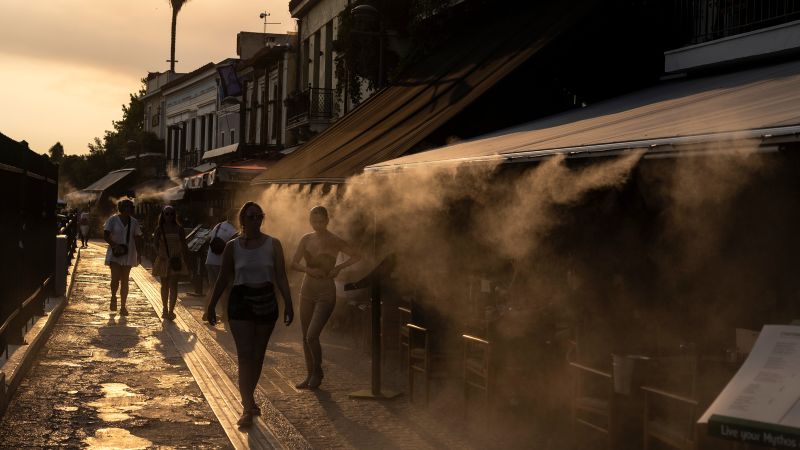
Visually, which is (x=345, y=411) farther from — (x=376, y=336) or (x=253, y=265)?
(x=253, y=265)

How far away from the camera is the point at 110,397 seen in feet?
32.5

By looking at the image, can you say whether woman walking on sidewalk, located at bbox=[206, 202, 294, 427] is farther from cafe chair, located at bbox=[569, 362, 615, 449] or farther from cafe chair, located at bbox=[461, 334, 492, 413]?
cafe chair, located at bbox=[569, 362, 615, 449]

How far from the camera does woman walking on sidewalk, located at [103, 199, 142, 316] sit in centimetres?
1698

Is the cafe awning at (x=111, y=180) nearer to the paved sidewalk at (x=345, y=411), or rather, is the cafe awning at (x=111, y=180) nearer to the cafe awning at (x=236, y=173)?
the cafe awning at (x=236, y=173)

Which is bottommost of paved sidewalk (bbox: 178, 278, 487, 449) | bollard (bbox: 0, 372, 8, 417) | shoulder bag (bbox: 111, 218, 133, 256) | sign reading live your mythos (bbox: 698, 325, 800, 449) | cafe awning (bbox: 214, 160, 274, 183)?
paved sidewalk (bbox: 178, 278, 487, 449)

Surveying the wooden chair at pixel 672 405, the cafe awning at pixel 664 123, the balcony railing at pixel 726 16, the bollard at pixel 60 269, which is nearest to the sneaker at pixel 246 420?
the cafe awning at pixel 664 123

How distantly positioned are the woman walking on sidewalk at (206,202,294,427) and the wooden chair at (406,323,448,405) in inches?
53.4

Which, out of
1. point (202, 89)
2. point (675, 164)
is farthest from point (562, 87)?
point (202, 89)

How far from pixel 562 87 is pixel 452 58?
324 cm

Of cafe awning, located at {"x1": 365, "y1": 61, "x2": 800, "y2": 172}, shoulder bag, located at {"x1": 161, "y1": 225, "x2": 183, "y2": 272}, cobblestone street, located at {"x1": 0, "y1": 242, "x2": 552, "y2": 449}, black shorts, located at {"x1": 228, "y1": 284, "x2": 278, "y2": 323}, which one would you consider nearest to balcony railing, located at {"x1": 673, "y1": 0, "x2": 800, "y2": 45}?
cafe awning, located at {"x1": 365, "y1": 61, "x2": 800, "y2": 172}

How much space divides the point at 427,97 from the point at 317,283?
20.2ft

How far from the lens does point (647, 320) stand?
9938 mm

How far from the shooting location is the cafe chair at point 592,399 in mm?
7102

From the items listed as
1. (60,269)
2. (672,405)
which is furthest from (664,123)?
(60,269)
